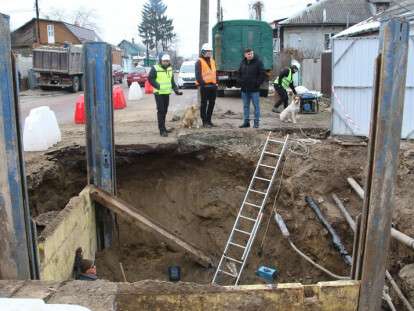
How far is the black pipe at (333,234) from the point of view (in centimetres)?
678

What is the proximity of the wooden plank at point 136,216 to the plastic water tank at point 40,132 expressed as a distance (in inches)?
66.5

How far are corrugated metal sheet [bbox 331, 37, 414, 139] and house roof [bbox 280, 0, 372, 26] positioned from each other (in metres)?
31.4

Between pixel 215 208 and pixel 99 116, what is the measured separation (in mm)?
2828

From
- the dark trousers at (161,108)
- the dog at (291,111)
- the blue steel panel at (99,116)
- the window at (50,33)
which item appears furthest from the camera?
the window at (50,33)

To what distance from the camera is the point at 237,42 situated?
1827cm

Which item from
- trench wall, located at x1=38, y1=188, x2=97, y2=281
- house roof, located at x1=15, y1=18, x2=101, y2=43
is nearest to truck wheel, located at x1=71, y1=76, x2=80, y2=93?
house roof, located at x1=15, y1=18, x2=101, y2=43

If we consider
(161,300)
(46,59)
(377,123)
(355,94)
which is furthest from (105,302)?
(46,59)

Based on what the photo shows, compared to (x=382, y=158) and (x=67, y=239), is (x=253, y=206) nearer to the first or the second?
(x=67, y=239)

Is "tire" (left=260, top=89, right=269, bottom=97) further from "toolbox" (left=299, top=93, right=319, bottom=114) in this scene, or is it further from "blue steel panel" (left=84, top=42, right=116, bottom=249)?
"blue steel panel" (left=84, top=42, right=116, bottom=249)

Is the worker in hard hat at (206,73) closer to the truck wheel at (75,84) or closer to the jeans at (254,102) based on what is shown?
the jeans at (254,102)

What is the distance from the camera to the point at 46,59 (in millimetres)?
26672

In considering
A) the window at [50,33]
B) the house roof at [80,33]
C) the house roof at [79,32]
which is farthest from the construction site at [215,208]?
the house roof at [80,33]

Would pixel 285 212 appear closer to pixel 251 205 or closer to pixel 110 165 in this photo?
pixel 251 205

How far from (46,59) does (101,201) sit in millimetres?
21219
